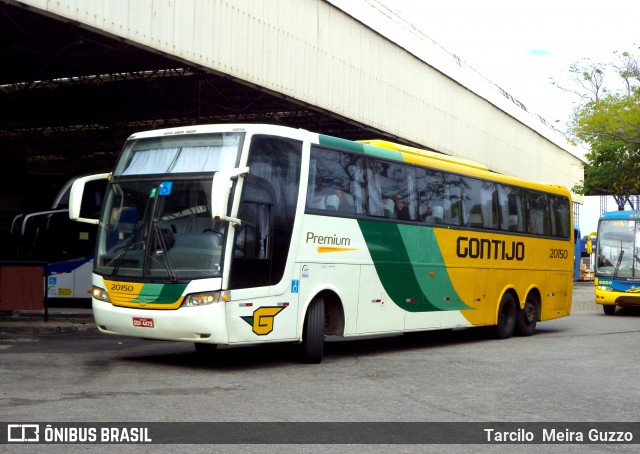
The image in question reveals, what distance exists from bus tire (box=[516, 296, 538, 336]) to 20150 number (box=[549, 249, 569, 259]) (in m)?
1.13

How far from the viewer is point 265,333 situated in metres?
11.8

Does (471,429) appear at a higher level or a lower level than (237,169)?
lower

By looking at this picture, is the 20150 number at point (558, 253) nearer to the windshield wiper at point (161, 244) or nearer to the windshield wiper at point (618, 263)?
the windshield wiper at point (618, 263)

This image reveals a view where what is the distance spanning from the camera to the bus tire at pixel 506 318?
17938mm

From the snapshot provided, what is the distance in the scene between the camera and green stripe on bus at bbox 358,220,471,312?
1412 centimetres

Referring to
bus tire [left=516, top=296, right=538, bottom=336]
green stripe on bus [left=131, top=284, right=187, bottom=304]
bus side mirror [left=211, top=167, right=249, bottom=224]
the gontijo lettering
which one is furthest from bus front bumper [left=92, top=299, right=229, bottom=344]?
bus tire [left=516, top=296, right=538, bottom=336]

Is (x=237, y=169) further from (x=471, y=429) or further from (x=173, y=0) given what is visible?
(x=173, y=0)

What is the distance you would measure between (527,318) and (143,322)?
9.93 metres

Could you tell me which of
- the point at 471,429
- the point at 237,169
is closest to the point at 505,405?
the point at 471,429

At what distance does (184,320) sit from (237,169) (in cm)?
196

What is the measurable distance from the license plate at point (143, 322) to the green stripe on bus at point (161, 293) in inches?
8.8

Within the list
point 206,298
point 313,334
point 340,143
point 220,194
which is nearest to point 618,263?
point 340,143

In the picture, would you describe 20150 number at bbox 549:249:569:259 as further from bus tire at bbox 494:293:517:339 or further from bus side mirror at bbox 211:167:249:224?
bus side mirror at bbox 211:167:249:224

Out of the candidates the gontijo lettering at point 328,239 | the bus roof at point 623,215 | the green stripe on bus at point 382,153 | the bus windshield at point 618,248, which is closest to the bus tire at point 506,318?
the green stripe on bus at point 382,153
